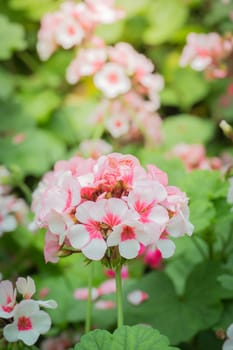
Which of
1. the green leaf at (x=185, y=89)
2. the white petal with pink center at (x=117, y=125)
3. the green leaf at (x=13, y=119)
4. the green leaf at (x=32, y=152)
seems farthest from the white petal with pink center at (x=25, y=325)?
the green leaf at (x=185, y=89)

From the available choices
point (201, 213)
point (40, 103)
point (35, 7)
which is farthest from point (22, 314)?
point (35, 7)

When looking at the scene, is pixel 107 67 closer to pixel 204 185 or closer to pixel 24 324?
pixel 204 185

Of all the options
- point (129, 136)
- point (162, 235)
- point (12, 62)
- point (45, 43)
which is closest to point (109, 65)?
point (45, 43)

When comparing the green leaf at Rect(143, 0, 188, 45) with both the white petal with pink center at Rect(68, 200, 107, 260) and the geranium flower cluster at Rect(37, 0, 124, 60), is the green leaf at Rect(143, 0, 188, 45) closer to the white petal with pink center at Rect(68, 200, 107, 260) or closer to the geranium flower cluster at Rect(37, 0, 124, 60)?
the geranium flower cluster at Rect(37, 0, 124, 60)

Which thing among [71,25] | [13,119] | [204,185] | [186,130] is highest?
[71,25]

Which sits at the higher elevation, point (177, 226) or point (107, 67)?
point (177, 226)

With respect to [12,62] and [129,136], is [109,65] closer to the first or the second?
[129,136]

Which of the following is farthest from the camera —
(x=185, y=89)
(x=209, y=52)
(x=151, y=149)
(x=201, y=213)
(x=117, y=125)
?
(x=185, y=89)
